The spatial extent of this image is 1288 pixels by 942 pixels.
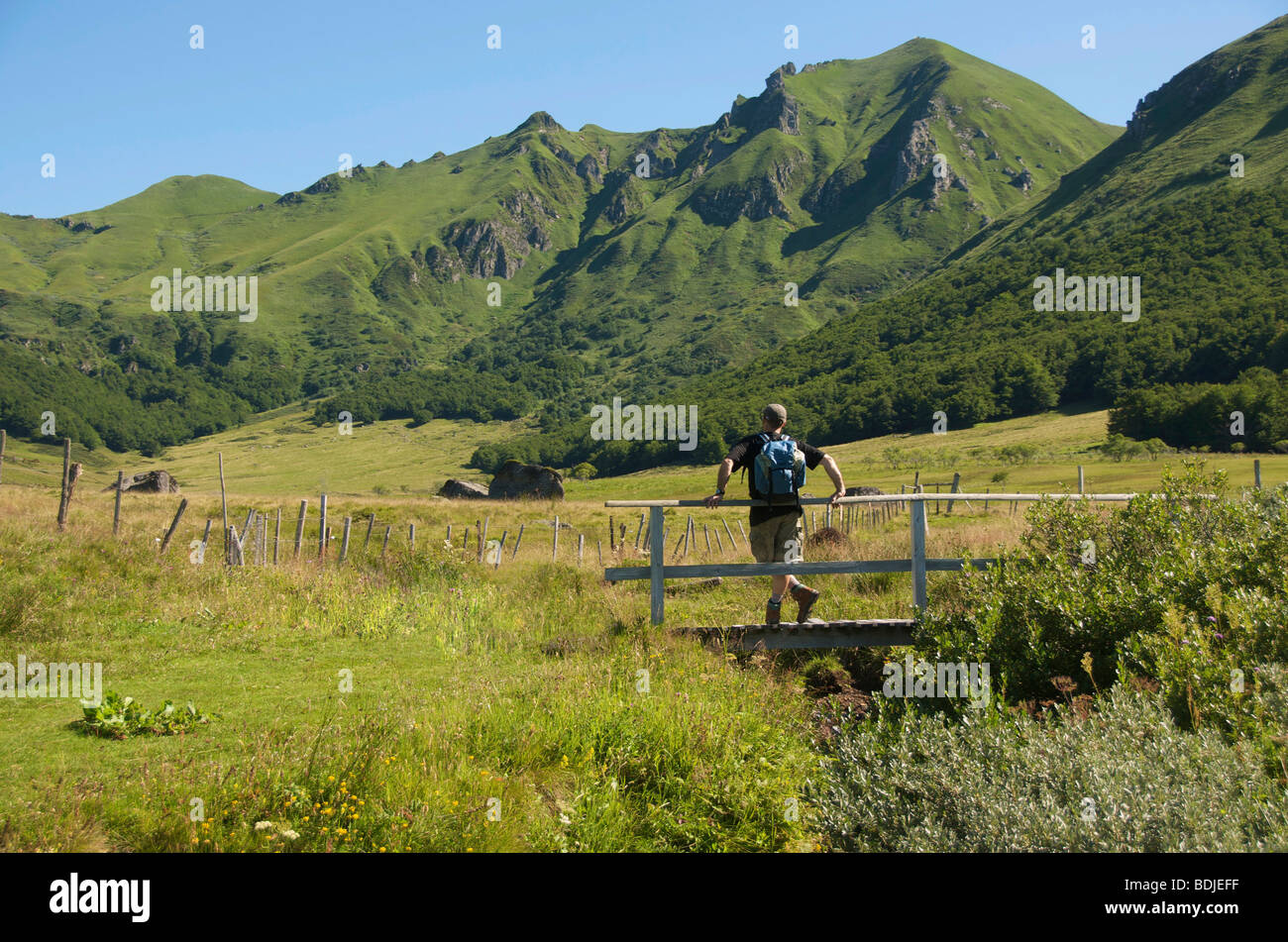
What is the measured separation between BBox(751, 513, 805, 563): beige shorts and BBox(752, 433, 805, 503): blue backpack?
10.3 inches

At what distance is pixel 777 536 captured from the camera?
9398mm

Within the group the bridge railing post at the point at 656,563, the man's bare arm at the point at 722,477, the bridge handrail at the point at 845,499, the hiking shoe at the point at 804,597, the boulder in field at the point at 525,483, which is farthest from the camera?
the boulder in field at the point at 525,483

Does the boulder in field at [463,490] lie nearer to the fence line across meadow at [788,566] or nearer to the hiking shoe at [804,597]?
the fence line across meadow at [788,566]

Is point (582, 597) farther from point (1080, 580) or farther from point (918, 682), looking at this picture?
point (1080, 580)

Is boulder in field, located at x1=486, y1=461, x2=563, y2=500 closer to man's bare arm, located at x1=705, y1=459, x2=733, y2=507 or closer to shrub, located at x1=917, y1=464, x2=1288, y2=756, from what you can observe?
man's bare arm, located at x1=705, y1=459, x2=733, y2=507

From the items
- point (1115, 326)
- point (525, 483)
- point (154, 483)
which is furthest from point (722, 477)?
point (1115, 326)

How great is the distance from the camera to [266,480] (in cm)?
14712

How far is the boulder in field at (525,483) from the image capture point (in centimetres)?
5412

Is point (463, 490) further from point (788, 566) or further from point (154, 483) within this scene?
point (788, 566)

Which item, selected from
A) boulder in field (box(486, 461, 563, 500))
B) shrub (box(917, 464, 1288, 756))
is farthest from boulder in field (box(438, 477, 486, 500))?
shrub (box(917, 464, 1288, 756))

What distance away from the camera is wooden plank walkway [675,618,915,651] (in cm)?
956

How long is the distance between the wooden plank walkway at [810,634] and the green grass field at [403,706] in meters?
0.29

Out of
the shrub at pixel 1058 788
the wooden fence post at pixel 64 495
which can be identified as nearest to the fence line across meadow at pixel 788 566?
the shrub at pixel 1058 788
